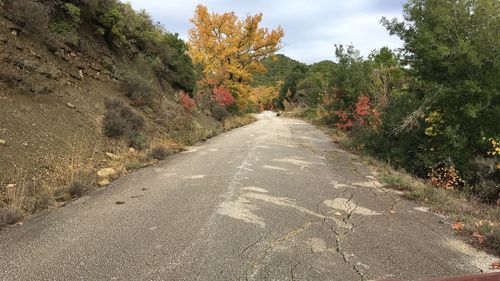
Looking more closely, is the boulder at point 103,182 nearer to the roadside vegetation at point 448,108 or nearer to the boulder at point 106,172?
the boulder at point 106,172

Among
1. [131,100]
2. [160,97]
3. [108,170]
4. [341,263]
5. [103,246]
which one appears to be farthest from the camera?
[160,97]

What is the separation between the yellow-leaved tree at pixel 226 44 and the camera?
1169 inches

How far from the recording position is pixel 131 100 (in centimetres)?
1447

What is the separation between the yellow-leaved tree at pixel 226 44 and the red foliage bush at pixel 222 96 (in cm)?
135

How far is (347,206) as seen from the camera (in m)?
6.59

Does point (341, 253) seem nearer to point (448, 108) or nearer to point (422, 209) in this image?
point (422, 209)

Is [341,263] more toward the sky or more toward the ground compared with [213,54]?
more toward the ground

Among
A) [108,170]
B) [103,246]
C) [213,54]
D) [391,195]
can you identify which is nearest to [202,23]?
[213,54]

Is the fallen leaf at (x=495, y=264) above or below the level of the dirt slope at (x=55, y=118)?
below

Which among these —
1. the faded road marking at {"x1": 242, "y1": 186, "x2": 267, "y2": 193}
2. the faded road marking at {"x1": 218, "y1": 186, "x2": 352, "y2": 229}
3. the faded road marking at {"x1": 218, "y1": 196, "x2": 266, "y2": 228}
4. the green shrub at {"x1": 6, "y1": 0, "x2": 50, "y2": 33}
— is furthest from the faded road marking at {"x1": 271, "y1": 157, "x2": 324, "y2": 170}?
the green shrub at {"x1": 6, "y1": 0, "x2": 50, "y2": 33}

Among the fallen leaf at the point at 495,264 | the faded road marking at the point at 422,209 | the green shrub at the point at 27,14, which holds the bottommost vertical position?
the faded road marking at the point at 422,209

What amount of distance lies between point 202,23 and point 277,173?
2389cm

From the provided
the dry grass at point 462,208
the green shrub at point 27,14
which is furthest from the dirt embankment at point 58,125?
the dry grass at point 462,208

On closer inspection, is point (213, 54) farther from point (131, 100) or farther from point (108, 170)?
point (108, 170)
